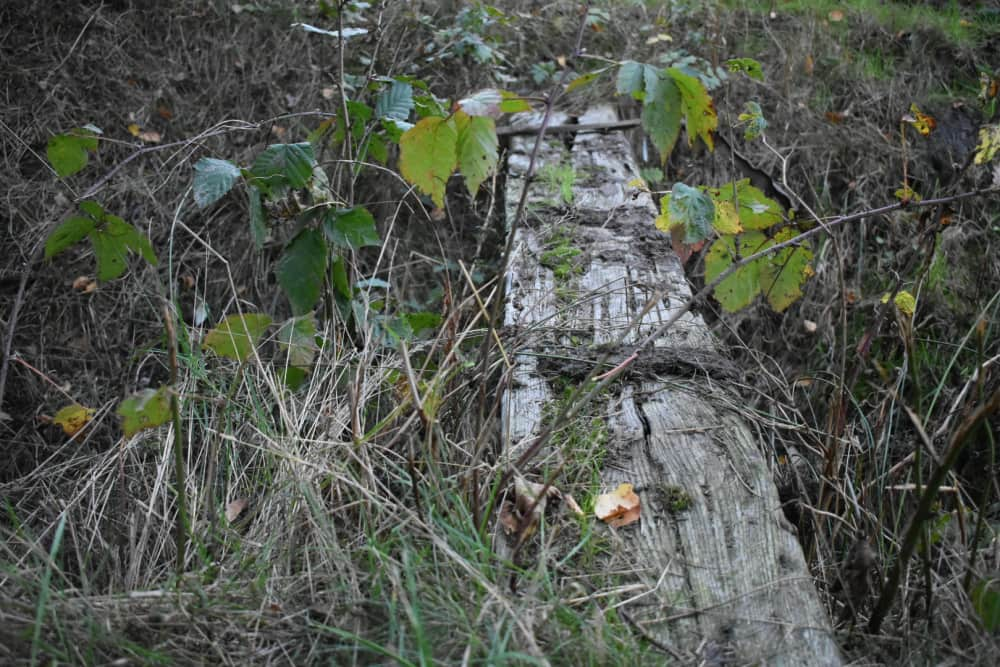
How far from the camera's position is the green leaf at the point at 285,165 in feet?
5.59

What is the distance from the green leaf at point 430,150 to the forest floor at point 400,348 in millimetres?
374

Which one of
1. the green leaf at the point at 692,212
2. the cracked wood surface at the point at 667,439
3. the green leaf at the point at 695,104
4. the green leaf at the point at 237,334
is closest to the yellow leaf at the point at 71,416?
the green leaf at the point at 237,334

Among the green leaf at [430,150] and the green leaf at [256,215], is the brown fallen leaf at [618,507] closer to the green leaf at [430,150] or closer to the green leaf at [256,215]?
the green leaf at [430,150]

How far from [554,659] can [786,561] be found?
49 centimetres

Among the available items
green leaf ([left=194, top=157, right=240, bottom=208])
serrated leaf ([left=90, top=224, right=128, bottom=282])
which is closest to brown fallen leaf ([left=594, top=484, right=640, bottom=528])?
green leaf ([left=194, top=157, right=240, bottom=208])

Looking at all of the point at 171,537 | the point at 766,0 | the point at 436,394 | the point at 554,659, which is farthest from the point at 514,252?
the point at 766,0

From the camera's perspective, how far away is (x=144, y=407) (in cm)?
118

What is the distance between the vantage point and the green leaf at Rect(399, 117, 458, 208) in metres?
1.36

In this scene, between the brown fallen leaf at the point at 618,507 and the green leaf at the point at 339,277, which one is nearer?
the brown fallen leaf at the point at 618,507

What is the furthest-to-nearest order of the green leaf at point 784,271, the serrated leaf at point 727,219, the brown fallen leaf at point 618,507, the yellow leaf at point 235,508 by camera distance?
the green leaf at point 784,271
the serrated leaf at point 727,219
the yellow leaf at point 235,508
the brown fallen leaf at point 618,507

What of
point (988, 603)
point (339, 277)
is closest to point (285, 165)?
point (339, 277)

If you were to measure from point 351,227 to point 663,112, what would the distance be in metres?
0.81

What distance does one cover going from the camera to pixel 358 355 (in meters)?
1.95

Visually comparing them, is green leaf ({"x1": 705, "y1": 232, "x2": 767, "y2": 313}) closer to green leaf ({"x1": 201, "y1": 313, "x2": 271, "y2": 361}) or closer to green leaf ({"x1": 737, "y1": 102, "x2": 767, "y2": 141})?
green leaf ({"x1": 737, "y1": 102, "x2": 767, "y2": 141})
